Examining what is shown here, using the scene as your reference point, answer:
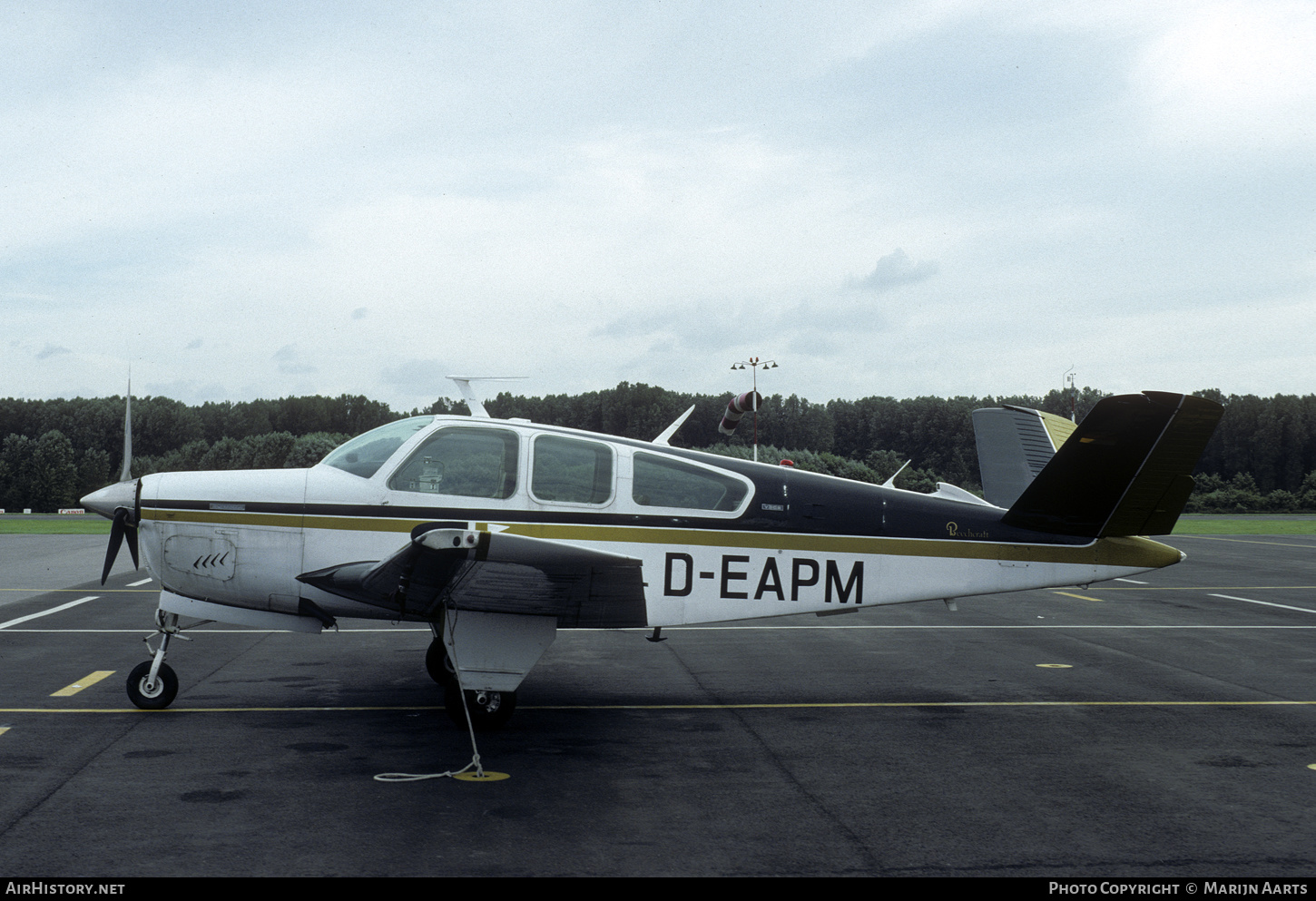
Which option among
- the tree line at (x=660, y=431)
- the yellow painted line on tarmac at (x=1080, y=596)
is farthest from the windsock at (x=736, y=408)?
the tree line at (x=660, y=431)

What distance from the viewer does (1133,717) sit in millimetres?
7480

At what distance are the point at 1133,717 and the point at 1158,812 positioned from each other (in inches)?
99.9

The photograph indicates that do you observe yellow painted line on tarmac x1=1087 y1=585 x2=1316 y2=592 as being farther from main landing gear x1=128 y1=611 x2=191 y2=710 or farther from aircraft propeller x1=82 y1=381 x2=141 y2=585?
aircraft propeller x1=82 y1=381 x2=141 y2=585

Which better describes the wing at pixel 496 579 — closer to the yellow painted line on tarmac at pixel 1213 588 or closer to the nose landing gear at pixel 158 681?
the nose landing gear at pixel 158 681

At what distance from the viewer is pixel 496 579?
20.1ft

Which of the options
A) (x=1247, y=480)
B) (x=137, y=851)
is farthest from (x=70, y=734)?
(x=1247, y=480)

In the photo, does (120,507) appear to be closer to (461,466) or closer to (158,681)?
(158,681)

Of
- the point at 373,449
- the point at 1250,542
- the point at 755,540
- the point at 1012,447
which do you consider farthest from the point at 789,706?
the point at 1250,542

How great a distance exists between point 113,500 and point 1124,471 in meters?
8.31

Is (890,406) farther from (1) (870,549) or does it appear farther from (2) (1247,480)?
(1) (870,549)

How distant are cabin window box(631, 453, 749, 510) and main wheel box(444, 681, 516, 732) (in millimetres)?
1910

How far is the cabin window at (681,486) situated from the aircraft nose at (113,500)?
3972 millimetres

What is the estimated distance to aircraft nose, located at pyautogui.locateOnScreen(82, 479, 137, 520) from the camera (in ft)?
23.2

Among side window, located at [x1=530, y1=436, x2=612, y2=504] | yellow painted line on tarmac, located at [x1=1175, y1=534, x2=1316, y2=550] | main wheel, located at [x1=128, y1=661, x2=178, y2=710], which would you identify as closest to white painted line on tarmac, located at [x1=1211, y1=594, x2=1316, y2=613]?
side window, located at [x1=530, y1=436, x2=612, y2=504]
